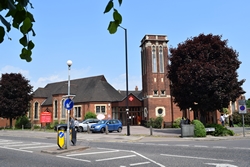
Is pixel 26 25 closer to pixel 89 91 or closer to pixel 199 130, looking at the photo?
pixel 199 130

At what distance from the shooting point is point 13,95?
41.4 meters

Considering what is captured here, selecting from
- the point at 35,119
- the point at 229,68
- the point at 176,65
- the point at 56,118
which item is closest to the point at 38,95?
the point at 35,119

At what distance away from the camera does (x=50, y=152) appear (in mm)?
12289

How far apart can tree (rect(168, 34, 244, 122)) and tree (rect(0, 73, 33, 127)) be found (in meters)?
27.0

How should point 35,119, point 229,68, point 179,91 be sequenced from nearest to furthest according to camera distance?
1. point 229,68
2. point 179,91
3. point 35,119

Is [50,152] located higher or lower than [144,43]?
lower

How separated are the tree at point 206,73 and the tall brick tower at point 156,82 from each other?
13695 mm

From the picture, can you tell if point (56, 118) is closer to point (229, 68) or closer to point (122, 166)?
point (229, 68)

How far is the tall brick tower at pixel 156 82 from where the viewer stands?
39438 millimetres

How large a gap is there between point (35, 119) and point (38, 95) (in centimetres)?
488

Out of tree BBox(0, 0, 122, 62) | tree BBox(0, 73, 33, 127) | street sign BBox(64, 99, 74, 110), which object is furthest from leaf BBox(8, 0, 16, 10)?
tree BBox(0, 73, 33, 127)

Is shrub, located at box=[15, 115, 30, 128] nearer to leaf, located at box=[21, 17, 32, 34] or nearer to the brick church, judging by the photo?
the brick church

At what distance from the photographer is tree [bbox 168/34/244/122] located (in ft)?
73.4

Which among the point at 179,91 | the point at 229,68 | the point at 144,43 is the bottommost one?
the point at 179,91
